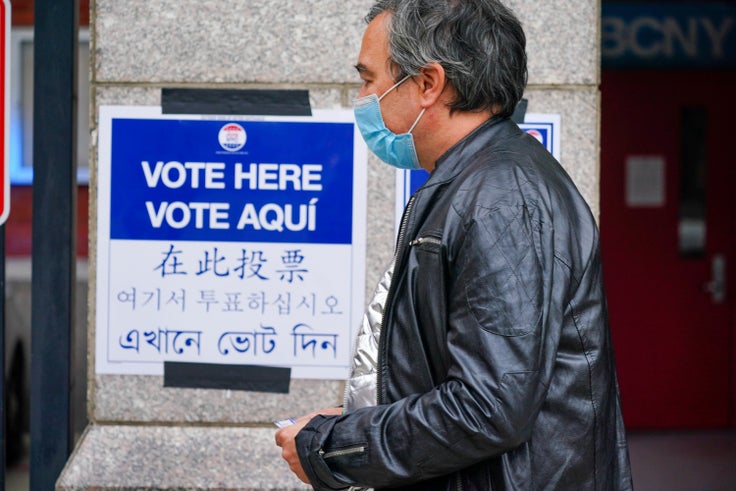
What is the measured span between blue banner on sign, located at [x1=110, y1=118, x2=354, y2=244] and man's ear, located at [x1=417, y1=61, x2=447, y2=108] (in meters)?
1.30

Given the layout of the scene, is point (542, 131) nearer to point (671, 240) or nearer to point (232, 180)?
point (232, 180)

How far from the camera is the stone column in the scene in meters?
3.27

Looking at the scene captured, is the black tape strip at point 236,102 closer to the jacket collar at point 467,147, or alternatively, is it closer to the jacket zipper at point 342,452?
the jacket collar at point 467,147

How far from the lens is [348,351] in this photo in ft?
11.0

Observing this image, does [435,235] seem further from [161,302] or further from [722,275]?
[722,275]

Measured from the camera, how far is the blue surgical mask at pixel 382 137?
6.94 feet

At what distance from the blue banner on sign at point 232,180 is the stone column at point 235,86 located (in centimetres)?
9

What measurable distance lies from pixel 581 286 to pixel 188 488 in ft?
5.87

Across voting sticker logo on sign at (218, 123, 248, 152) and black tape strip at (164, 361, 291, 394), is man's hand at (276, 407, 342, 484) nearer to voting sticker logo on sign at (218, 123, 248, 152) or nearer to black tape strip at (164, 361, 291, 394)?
black tape strip at (164, 361, 291, 394)

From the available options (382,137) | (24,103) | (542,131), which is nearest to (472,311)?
(382,137)

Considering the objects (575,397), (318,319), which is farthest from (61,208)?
(575,397)

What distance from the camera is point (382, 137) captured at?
2211 mm

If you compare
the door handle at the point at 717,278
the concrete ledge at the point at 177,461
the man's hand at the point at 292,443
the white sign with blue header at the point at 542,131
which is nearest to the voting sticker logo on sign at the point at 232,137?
the white sign with blue header at the point at 542,131

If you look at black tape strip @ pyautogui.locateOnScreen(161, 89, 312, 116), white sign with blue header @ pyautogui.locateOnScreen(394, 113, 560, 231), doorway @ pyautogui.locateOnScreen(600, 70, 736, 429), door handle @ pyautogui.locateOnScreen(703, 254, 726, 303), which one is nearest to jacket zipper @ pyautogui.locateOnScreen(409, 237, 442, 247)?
white sign with blue header @ pyautogui.locateOnScreen(394, 113, 560, 231)
